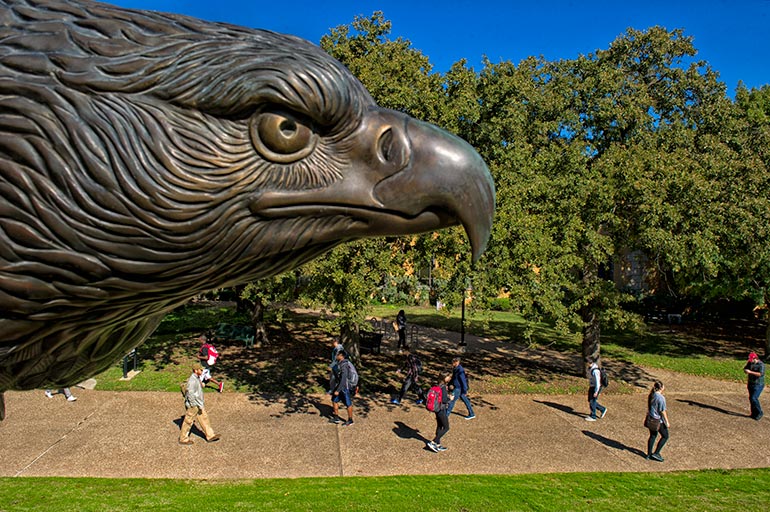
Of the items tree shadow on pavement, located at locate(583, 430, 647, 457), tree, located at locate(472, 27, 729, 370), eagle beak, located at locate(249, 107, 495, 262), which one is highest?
tree, located at locate(472, 27, 729, 370)

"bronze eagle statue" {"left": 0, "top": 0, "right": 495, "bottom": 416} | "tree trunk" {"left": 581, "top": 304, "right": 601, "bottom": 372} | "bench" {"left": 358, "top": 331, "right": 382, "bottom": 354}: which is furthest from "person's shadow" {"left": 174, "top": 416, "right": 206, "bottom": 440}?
"tree trunk" {"left": 581, "top": 304, "right": 601, "bottom": 372}

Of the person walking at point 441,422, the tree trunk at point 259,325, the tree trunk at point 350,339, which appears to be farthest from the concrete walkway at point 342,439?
the tree trunk at point 259,325

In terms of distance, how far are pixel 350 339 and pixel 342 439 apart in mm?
4533

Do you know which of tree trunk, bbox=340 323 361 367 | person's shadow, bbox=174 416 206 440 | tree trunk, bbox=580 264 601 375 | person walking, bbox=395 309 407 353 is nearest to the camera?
person's shadow, bbox=174 416 206 440

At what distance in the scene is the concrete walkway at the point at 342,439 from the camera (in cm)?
893

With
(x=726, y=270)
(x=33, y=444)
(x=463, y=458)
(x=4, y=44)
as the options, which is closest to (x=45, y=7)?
(x=4, y=44)

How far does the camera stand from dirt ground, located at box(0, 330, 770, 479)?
352 inches

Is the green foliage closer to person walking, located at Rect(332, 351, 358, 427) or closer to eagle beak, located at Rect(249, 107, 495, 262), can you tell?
person walking, located at Rect(332, 351, 358, 427)

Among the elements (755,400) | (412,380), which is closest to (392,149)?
(412,380)

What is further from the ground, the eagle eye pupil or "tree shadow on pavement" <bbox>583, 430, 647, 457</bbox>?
the eagle eye pupil

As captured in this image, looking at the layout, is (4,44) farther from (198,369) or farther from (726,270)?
(726,270)

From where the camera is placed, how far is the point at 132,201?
51.9 inches

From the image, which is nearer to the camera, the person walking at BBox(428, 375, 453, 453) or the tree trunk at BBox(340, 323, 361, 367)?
the person walking at BBox(428, 375, 453, 453)

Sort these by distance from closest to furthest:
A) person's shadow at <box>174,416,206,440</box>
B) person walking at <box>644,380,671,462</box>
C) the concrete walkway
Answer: the concrete walkway < person walking at <box>644,380,671,462</box> < person's shadow at <box>174,416,206,440</box>
